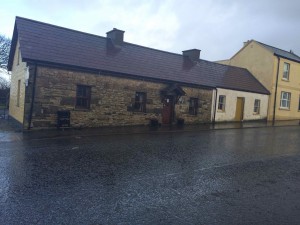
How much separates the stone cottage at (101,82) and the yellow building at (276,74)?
585cm

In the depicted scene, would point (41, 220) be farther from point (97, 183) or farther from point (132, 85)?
point (132, 85)

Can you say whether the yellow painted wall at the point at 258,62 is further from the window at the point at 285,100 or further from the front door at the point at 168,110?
the front door at the point at 168,110

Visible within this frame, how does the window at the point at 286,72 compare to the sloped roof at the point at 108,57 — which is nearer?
the sloped roof at the point at 108,57

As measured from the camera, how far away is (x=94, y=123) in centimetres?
1717

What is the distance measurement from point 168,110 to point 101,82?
19.1ft

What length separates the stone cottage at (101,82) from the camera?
1535 centimetres

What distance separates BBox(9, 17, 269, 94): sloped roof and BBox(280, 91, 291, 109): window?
13.5ft

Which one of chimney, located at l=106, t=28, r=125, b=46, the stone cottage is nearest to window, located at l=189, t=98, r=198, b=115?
the stone cottage

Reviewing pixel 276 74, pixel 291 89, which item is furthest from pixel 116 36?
pixel 291 89

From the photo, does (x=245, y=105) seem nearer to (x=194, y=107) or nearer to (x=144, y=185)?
(x=194, y=107)

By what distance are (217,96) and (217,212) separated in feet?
62.9

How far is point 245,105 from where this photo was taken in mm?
25688

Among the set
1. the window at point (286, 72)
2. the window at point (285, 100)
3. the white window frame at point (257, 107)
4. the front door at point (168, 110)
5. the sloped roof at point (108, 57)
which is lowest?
the front door at point (168, 110)

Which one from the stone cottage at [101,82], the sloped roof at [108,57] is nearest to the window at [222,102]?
the stone cottage at [101,82]
